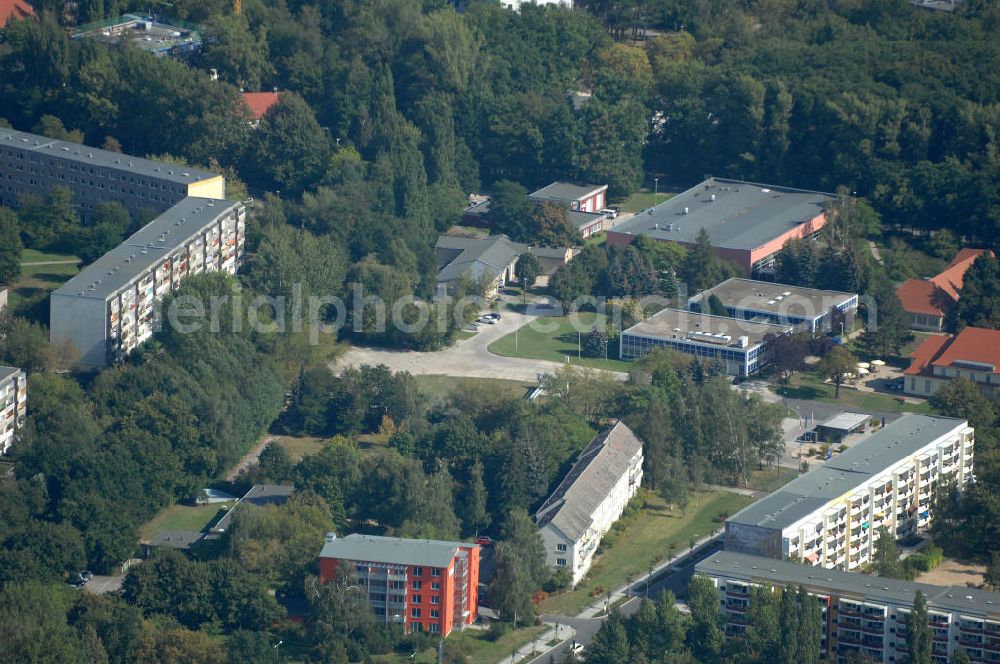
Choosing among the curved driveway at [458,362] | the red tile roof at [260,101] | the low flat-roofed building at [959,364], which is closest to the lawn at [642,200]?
the red tile roof at [260,101]

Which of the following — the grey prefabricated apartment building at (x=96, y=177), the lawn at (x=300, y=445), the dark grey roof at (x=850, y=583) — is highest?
the grey prefabricated apartment building at (x=96, y=177)

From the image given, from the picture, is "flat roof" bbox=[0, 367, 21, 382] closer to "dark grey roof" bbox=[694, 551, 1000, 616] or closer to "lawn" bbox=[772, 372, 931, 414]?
"dark grey roof" bbox=[694, 551, 1000, 616]

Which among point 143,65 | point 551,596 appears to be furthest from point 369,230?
point 551,596

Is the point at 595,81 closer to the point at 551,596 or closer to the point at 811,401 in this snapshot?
the point at 811,401

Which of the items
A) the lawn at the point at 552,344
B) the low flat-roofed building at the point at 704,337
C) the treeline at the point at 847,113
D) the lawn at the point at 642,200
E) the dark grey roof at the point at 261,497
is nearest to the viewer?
the dark grey roof at the point at 261,497

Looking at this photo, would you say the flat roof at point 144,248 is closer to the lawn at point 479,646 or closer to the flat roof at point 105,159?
the flat roof at point 105,159

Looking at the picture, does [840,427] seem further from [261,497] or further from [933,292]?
[261,497]

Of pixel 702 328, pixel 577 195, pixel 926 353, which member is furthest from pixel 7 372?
pixel 577 195

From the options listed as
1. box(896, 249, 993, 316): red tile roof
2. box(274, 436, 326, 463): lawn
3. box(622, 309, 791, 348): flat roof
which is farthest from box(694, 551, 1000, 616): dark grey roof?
box(896, 249, 993, 316): red tile roof
